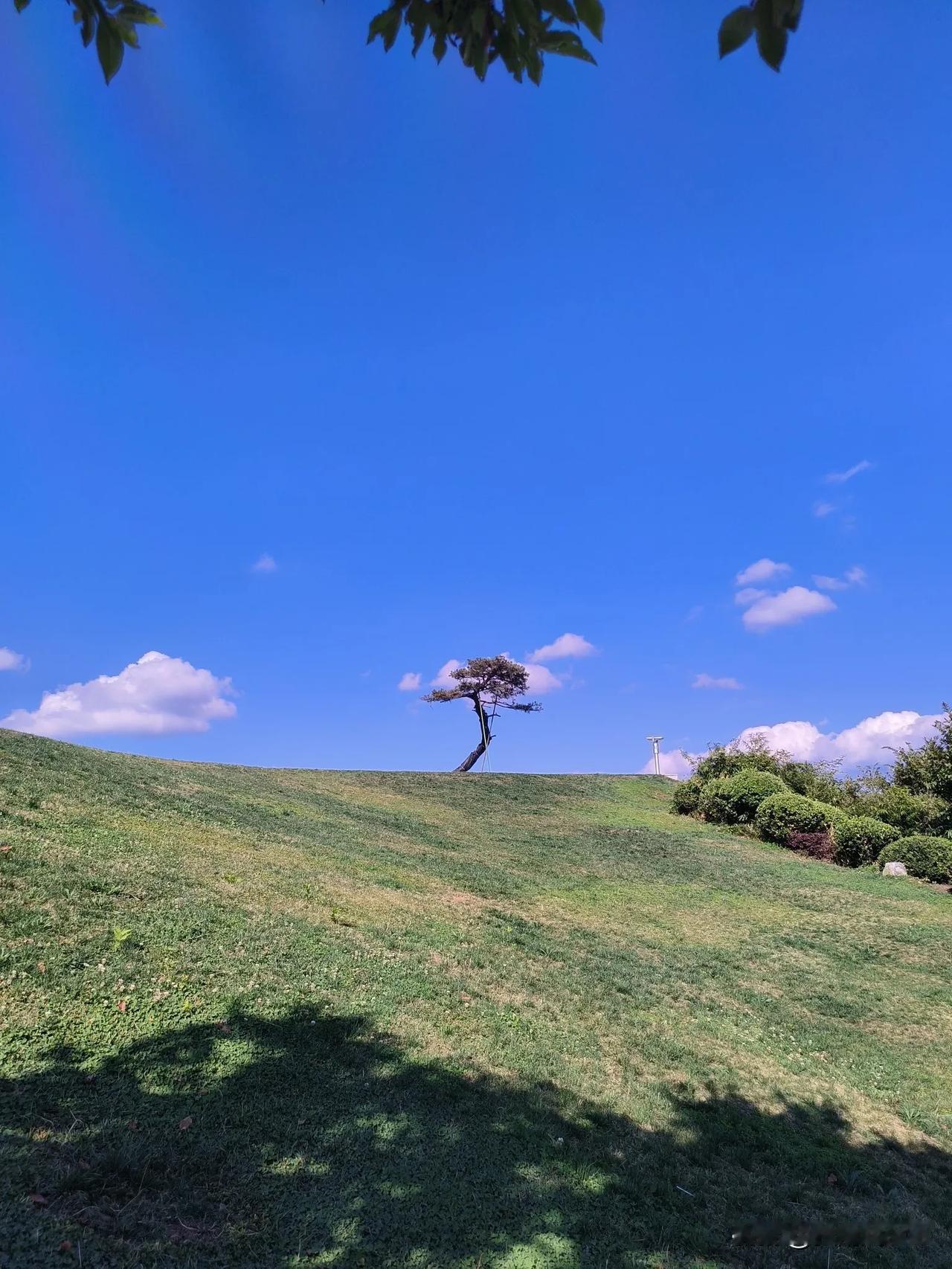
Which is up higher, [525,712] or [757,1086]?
[525,712]

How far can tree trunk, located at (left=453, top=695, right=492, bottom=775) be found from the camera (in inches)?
1499

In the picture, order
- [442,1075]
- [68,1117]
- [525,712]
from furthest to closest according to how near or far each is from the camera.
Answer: [525,712], [442,1075], [68,1117]

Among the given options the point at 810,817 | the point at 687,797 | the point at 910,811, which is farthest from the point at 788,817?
the point at 687,797

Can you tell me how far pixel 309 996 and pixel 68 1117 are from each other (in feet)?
7.65

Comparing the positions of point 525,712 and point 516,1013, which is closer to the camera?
point 516,1013

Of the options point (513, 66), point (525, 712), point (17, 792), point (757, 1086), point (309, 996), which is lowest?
point (757, 1086)

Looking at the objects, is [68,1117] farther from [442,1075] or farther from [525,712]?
[525,712]

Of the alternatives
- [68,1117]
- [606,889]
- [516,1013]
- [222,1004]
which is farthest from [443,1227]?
[606,889]

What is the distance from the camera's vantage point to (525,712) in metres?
38.2

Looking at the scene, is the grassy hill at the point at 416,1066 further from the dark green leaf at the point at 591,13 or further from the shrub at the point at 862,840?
the shrub at the point at 862,840

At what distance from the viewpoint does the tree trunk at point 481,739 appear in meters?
38.1

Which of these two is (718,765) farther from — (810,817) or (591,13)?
(591,13)

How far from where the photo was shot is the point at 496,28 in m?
2.15

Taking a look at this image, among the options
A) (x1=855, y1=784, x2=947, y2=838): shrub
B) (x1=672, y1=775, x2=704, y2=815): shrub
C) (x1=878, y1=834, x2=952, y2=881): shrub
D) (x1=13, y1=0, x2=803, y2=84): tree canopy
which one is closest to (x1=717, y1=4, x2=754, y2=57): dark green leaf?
(x1=13, y1=0, x2=803, y2=84): tree canopy
